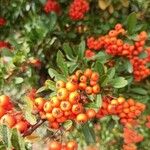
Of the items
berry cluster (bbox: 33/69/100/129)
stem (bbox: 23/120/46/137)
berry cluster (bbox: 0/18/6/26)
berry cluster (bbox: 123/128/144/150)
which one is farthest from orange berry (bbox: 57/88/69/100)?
Answer: berry cluster (bbox: 123/128/144/150)

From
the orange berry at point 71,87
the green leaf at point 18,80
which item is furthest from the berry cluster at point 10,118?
the green leaf at point 18,80

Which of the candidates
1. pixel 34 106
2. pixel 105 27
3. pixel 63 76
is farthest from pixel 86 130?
pixel 105 27

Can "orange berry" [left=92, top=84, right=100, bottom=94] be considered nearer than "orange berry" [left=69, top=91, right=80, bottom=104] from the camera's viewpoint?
No

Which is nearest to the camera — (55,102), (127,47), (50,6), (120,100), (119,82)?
(55,102)

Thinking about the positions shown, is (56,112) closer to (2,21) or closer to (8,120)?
(8,120)

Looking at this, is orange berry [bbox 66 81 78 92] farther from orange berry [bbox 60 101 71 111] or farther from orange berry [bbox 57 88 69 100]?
orange berry [bbox 60 101 71 111]

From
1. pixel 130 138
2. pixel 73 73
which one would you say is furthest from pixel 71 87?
pixel 130 138

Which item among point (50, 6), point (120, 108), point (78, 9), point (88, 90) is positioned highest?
point (50, 6)

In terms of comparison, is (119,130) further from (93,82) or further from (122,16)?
(93,82)
